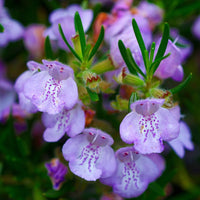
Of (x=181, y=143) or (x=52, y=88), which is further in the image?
(x=181, y=143)

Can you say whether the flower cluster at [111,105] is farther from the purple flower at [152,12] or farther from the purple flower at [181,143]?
the purple flower at [152,12]

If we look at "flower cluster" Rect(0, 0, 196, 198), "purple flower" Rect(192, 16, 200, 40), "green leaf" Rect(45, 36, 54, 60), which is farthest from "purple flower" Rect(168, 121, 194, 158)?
"purple flower" Rect(192, 16, 200, 40)

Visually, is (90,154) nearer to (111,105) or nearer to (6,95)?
(111,105)

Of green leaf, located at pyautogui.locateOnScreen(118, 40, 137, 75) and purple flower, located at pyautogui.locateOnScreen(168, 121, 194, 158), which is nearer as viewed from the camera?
green leaf, located at pyautogui.locateOnScreen(118, 40, 137, 75)

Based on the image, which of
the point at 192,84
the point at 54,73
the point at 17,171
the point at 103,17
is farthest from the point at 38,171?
the point at 192,84

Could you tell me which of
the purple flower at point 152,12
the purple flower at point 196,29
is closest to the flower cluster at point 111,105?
the purple flower at point 152,12

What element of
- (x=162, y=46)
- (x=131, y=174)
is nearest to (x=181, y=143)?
(x=131, y=174)

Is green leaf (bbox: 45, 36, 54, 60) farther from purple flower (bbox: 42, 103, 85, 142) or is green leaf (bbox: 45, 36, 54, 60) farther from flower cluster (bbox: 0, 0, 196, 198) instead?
purple flower (bbox: 42, 103, 85, 142)
